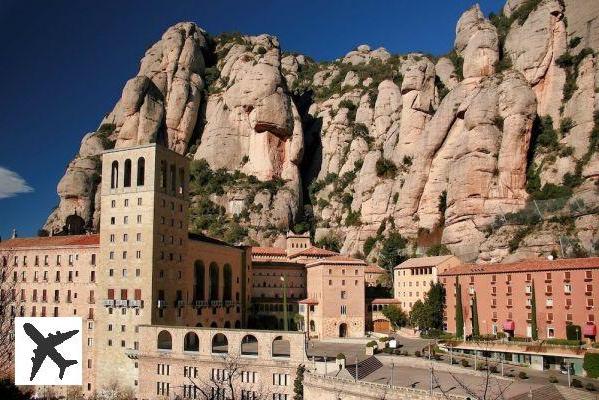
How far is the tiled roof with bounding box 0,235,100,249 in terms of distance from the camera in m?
63.9

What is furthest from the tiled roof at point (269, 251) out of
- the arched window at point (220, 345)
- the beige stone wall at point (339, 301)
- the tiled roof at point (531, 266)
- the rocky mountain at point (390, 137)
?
the tiled roof at point (531, 266)

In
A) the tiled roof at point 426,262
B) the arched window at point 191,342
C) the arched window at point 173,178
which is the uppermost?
the arched window at point 173,178

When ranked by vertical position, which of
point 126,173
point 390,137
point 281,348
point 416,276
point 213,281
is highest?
point 390,137

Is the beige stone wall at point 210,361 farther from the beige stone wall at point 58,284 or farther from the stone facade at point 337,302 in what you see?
the stone facade at point 337,302

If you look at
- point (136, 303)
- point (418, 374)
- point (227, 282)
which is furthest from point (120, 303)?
point (418, 374)

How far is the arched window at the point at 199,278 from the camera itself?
66469mm

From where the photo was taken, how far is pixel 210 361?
5225 cm

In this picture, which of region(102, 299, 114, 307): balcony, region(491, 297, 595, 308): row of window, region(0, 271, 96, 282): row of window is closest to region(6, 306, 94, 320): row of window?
region(0, 271, 96, 282): row of window

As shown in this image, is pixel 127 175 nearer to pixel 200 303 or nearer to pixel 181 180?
pixel 181 180

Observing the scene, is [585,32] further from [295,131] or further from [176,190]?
[176,190]

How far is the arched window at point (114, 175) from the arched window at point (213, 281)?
15840 millimetres

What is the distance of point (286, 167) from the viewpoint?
11731cm

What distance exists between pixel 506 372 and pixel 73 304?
4489 cm

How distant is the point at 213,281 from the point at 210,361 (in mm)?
19089
